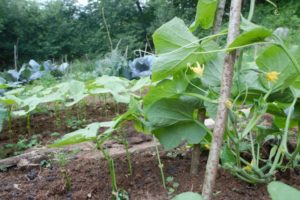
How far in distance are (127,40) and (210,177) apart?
644 inches

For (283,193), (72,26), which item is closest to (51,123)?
(283,193)

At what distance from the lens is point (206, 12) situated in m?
1.05

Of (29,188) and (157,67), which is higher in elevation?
(157,67)

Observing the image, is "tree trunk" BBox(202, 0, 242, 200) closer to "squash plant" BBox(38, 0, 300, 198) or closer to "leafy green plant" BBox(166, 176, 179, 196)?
"squash plant" BBox(38, 0, 300, 198)

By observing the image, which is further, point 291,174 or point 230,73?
point 291,174

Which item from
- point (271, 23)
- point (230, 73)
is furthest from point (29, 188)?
point (271, 23)

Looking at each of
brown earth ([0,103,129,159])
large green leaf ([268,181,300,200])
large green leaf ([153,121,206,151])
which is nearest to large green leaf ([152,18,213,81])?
large green leaf ([153,121,206,151])

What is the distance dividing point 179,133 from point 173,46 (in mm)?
317

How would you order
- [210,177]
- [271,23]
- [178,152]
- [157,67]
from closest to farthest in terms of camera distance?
[210,177]
[157,67]
[178,152]
[271,23]

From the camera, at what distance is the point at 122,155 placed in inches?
60.7

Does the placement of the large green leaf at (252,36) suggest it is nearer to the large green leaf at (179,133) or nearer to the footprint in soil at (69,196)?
the large green leaf at (179,133)

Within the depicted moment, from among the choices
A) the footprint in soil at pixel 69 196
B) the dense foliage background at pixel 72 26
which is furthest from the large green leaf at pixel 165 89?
the dense foliage background at pixel 72 26

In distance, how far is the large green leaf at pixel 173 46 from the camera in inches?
37.8

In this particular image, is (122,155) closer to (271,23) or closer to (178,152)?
(178,152)
